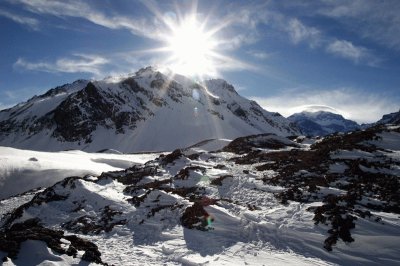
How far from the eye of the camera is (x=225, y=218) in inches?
739

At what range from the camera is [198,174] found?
30.1m

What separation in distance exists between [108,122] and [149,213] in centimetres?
14567

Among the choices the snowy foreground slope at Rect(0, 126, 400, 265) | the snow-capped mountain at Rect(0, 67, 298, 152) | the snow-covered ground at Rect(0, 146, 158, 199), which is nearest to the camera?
the snowy foreground slope at Rect(0, 126, 400, 265)

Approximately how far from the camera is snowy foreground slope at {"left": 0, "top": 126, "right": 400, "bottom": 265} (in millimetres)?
14195

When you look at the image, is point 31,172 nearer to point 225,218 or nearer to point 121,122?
point 225,218

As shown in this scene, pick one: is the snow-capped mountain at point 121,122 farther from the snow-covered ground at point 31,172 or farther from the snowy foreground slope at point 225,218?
the snowy foreground slope at point 225,218

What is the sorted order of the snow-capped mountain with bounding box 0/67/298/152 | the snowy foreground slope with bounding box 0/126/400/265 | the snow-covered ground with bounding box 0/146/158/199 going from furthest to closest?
the snow-capped mountain with bounding box 0/67/298/152
the snow-covered ground with bounding box 0/146/158/199
the snowy foreground slope with bounding box 0/126/400/265

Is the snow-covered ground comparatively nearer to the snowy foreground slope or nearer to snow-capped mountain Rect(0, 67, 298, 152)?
the snowy foreground slope

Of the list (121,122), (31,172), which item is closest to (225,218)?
(31,172)

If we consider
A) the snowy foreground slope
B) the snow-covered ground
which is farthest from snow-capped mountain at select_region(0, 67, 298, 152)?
the snowy foreground slope

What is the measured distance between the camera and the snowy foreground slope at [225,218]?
14.2 metres

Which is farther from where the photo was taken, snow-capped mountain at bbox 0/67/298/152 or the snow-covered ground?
snow-capped mountain at bbox 0/67/298/152

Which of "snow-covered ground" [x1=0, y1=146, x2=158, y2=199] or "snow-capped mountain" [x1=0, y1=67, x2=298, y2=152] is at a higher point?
"snow-capped mountain" [x1=0, y1=67, x2=298, y2=152]

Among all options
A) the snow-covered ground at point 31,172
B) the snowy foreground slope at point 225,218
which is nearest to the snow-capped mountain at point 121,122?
the snow-covered ground at point 31,172
